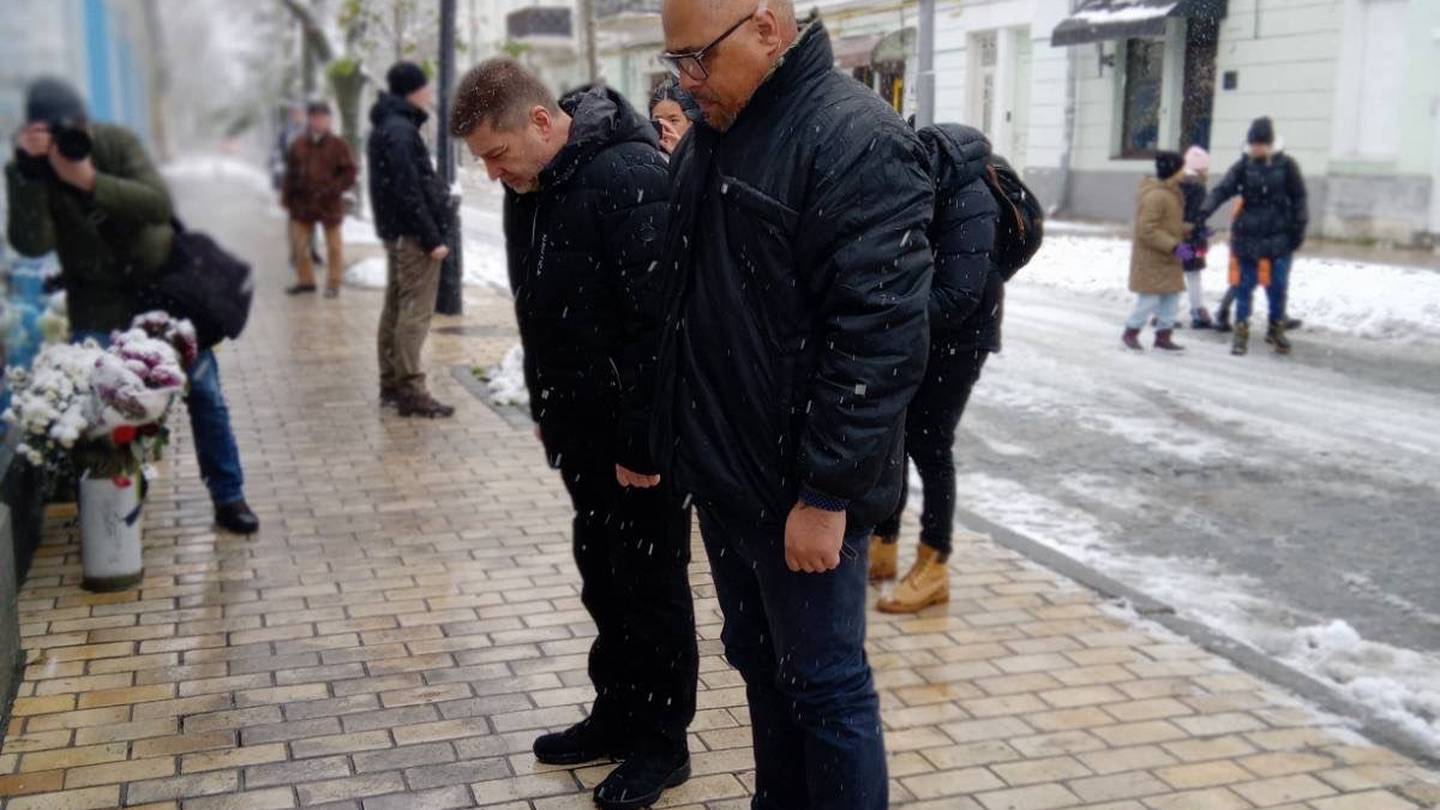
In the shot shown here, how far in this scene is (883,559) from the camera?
547 cm

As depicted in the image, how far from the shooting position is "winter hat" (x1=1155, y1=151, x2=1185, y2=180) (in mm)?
7523

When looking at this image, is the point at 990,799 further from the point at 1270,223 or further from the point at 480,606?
the point at 1270,223

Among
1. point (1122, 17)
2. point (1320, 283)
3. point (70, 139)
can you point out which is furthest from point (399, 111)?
point (1320, 283)

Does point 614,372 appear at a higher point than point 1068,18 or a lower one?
lower

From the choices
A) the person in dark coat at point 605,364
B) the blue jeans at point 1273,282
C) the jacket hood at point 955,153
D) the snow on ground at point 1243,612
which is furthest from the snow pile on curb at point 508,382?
the person in dark coat at point 605,364

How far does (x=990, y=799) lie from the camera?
12.1ft

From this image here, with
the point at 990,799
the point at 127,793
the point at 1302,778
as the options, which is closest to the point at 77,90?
the point at 127,793

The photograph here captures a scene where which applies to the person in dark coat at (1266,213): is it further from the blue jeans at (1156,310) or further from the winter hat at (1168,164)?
the blue jeans at (1156,310)

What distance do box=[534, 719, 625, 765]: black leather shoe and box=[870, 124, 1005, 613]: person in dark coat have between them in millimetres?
1025

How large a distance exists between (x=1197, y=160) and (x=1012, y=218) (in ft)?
12.0

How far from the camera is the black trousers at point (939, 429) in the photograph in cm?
478

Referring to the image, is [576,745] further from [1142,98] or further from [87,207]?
[1142,98]

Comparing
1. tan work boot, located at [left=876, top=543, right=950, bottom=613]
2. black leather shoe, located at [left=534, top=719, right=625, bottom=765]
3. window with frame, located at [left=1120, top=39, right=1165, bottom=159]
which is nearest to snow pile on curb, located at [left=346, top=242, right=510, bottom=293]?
window with frame, located at [left=1120, top=39, right=1165, bottom=159]

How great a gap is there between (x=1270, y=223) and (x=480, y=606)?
14.5ft
